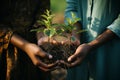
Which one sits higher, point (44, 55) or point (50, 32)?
point (50, 32)

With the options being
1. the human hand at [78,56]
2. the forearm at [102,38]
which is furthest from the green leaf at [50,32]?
the forearm at [102,38]

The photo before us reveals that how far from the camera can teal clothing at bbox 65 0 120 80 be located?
2854 mm

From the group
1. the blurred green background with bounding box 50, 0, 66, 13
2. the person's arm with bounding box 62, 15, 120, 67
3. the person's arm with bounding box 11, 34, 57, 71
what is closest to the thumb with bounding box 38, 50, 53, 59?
the person's arm with bounding box 11, 34, 57, 71

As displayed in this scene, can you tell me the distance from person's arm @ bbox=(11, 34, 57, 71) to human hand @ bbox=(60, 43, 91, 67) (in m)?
0.15

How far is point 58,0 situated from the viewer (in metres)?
7.82

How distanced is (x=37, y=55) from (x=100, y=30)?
719mm

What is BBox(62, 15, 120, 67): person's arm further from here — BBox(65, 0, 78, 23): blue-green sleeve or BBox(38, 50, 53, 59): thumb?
BBox(65, 0, 78, 23): blue-green sleeve

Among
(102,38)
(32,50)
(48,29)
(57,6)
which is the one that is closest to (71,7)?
(102,38)

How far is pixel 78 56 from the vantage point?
2.61 meters

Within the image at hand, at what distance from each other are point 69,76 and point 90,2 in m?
0.84

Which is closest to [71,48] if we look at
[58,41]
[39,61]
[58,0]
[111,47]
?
[58,41]

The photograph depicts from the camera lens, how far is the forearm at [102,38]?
2752 mm

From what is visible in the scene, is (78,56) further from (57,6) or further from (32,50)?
(57,6)

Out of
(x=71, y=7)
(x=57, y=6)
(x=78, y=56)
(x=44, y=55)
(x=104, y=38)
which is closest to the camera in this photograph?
(x=44, y=55)
